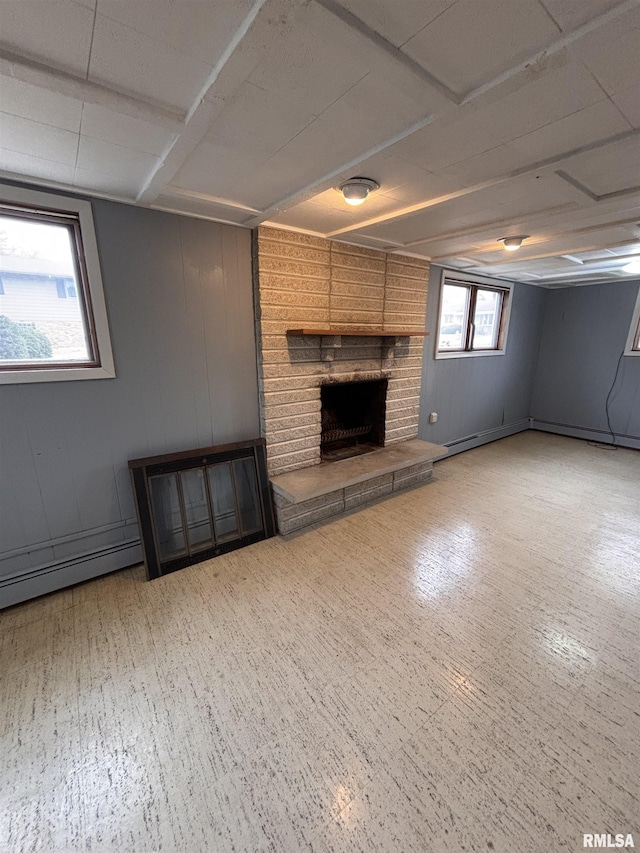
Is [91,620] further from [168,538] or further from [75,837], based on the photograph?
[75,837]

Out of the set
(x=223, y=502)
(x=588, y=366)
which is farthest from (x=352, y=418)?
(x=588, y=366)

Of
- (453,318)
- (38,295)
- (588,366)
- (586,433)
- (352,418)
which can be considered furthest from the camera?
(586,433)

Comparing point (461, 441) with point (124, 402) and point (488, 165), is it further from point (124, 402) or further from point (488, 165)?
point (124, 402)

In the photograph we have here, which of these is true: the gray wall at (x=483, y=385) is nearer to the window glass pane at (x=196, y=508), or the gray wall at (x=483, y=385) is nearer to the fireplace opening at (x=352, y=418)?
the fireplace opening at (x=352, y=418)

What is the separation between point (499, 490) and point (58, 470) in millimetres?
3727

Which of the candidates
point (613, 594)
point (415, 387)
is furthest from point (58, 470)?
point (613, 594)

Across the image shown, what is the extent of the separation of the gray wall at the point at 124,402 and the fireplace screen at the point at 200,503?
0.13 meters

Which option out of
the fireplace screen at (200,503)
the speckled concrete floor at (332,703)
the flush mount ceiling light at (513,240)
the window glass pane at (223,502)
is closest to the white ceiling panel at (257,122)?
the fireplace screen at (200,503)

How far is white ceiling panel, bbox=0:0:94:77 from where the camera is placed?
789mm

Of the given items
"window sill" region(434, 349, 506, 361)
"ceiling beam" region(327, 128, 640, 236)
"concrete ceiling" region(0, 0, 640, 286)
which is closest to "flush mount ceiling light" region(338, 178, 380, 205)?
"concrete ceiling" region(0, 0, 640, 286)

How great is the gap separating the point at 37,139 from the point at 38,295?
768 millimetres

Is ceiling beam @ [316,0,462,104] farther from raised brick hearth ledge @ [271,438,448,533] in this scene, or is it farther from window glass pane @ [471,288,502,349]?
window glass pane @ [471,288,502,349]

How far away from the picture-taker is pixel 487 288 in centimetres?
445

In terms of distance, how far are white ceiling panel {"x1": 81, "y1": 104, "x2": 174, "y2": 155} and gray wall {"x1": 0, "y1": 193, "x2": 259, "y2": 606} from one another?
2.31ft
